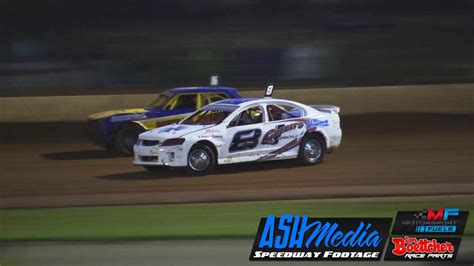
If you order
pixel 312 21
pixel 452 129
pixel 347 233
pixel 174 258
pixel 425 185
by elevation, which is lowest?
pixel 174 258

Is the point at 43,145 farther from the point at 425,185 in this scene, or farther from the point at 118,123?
the point at 425,185

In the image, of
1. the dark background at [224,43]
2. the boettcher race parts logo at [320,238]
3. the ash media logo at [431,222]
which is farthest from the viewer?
the dark background at [224,43]

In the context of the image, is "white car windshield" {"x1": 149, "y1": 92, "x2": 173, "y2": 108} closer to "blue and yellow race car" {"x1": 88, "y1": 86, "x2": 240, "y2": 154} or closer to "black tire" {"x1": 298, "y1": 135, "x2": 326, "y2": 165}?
"blue and yellow race car" {"x1": 88, "y1": 86, "x2": 240, "y2": 154}

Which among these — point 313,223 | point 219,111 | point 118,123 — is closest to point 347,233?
point 313,223

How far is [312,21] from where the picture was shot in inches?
431

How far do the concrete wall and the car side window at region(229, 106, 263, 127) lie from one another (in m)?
0.18

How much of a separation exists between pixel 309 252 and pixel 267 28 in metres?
2.61

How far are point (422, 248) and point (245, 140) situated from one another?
2380mm

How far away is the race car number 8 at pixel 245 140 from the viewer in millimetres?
11125

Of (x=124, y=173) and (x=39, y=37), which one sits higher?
(x=39, y=37)

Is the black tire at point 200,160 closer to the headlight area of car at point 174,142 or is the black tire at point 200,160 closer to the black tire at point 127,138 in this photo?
the headlight area of car at point 174,142

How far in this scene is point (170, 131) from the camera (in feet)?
36.9

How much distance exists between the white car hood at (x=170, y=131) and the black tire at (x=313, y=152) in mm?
1121

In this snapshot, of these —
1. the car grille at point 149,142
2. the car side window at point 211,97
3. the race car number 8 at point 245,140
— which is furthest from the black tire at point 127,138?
the race car number 8 at point 245,140
